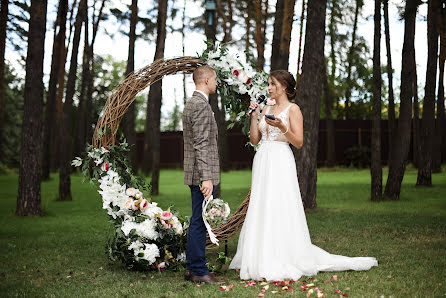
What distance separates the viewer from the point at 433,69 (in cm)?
1536

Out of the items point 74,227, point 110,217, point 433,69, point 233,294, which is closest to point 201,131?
point 233,294

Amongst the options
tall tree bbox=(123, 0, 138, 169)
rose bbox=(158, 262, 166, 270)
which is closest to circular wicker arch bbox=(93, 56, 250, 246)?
rose bbox=(158, 262, 166, 270)

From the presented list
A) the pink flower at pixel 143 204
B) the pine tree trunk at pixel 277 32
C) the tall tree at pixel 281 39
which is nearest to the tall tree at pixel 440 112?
the tall tree at pixel 281 39

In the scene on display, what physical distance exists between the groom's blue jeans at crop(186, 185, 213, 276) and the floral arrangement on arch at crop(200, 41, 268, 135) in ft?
6.15

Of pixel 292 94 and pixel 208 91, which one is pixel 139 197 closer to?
pixel 208 91

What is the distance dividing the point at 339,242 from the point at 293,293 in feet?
9.05

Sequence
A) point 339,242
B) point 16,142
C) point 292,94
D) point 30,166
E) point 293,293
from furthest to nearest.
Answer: point 16,142 → point 30,166 → point 339,242 → point 292,94 → point 293,293

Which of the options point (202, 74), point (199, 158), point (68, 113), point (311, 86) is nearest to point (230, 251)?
point (199, 158)

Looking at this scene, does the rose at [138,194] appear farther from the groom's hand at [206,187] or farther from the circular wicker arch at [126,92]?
the groom's hand at [206,187]

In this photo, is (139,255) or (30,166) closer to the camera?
(139,255)

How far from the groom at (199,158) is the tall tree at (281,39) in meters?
6.83

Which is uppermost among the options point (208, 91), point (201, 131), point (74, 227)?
point (208, 91)

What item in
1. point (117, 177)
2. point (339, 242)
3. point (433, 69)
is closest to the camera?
point (117, 177)

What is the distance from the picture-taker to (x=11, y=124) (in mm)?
30047
